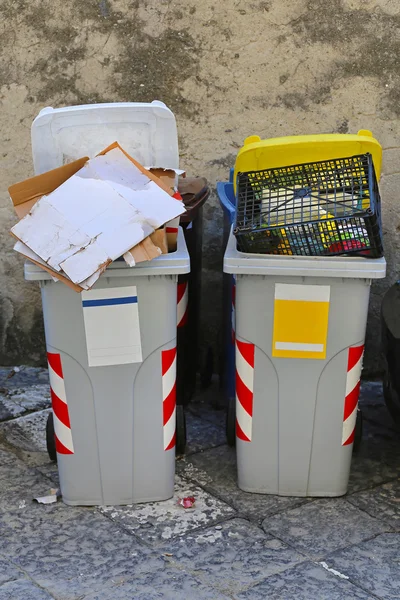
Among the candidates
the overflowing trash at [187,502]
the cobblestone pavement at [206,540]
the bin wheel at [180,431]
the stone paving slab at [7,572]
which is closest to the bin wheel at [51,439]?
the cobblestone pavement at [206,540]

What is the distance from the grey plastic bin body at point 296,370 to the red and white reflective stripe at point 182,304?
0.71 m

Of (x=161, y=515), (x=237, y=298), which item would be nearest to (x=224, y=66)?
(x=237, y=298)

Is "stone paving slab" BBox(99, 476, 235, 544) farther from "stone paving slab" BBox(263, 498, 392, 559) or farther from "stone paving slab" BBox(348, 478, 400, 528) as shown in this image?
"stone paving slab" BBox(348, 478, 400, 528)

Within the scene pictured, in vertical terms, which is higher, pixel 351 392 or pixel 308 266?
pixel 308 266

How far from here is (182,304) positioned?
14.6ft

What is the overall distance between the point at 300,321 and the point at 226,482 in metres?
0.95

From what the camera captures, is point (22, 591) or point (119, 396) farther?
point (119, 396)

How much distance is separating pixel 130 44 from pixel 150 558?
2947mm

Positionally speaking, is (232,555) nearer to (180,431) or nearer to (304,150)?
(180,431)

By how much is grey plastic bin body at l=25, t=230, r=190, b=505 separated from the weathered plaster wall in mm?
1320

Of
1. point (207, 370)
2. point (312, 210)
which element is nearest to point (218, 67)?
point (312, 210)

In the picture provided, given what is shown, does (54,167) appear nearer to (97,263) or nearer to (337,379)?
(97,263)

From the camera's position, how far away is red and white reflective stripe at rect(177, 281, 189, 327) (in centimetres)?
439

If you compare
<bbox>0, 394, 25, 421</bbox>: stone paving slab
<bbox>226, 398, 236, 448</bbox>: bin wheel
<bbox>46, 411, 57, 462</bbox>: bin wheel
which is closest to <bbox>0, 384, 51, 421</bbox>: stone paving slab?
<bbox>0, 394, 25, 421</bbox>: stone paving slab
